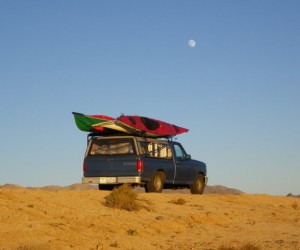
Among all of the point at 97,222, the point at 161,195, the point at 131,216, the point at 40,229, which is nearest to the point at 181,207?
the point at 161,195

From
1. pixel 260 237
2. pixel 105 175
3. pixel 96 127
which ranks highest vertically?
pixel 96 127

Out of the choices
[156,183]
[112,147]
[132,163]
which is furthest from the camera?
[156,183]

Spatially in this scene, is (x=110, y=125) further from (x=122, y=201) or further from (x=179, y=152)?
(x=122, y=201)

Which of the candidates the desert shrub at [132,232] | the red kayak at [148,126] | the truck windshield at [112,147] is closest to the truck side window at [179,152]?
the red kayak at [148,126]

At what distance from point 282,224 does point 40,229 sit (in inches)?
313

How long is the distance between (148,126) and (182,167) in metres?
2.22

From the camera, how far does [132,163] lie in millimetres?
20375

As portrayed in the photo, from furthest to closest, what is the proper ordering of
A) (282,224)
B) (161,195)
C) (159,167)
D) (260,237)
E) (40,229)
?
(159,167)
(161,195)
(282,224)
(260,237)
(40,229)

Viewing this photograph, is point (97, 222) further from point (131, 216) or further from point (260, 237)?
point (260, 237)

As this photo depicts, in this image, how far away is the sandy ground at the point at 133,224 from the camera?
11836 millimetres

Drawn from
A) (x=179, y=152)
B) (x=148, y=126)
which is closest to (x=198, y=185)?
(x=179, y=152)

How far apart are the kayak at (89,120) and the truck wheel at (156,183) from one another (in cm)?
240

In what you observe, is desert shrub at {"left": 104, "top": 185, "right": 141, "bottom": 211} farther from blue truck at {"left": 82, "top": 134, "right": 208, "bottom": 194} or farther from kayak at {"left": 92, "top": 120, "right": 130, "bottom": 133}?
kayak at {"left": 92, "top": 120, "right": 130, "bottom": 133}

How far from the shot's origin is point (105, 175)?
20875 millimetres
